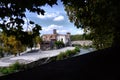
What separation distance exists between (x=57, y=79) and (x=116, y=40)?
10.5m

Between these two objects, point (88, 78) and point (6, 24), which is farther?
point (6, 24)

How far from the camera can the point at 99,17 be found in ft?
47.2

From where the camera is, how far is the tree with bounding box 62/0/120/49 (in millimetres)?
9495

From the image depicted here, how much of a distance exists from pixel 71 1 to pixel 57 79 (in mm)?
3421

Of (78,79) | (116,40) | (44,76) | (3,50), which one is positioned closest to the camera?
(78,79)

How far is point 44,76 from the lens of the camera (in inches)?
194

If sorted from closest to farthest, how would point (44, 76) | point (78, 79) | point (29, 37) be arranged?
1. point (78, 79)
2. point (44, 76)
3. point (29, 37)

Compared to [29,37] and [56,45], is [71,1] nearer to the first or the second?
[29,37]

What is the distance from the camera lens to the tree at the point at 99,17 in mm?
9495

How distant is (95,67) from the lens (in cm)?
566

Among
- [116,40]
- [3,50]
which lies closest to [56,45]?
[3,50]

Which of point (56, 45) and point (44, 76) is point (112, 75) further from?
→ point (56, 45)

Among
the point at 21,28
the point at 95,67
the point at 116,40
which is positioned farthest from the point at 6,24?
the point at 116,40

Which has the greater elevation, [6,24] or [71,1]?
[71,1]
